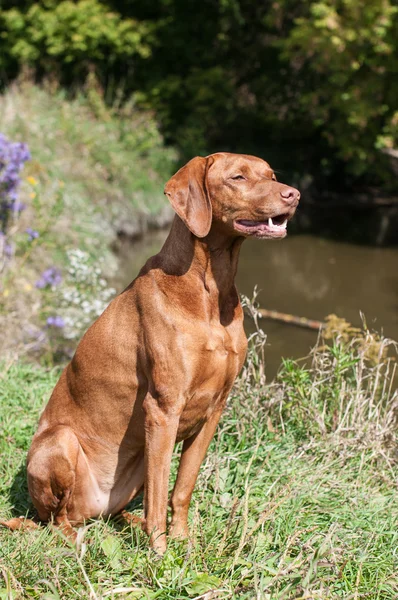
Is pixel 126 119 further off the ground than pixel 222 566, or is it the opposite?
pixel 222 566

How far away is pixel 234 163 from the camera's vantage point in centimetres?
302

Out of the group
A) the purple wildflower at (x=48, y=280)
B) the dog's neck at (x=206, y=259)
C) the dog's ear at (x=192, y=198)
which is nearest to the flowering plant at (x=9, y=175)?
the purple wildflower at (x=48, y=280)

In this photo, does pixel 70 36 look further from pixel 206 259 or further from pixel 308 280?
pixel 206 259

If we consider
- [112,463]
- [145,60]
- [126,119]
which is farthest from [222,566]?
[145,60]

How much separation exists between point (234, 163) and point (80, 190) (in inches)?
318

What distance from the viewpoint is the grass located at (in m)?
2.65

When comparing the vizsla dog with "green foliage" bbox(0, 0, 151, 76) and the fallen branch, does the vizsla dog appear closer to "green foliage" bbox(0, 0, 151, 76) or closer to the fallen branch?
the fallen branch

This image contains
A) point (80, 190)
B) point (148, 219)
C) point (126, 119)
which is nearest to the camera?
point (80, 190)

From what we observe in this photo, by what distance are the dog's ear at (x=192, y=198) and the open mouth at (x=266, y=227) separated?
0.48 feet

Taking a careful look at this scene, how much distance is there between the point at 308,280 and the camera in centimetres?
1041

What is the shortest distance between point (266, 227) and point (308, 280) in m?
7.64

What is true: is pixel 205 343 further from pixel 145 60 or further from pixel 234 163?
pixel 145 60

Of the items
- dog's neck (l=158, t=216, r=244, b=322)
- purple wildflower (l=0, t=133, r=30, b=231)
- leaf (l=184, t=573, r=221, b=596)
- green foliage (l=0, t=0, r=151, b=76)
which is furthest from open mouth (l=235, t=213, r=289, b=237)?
green foliage (l=0, t=0, r=151, b=76)

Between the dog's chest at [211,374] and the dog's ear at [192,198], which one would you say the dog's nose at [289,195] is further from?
the dog's chest at [211,374]
